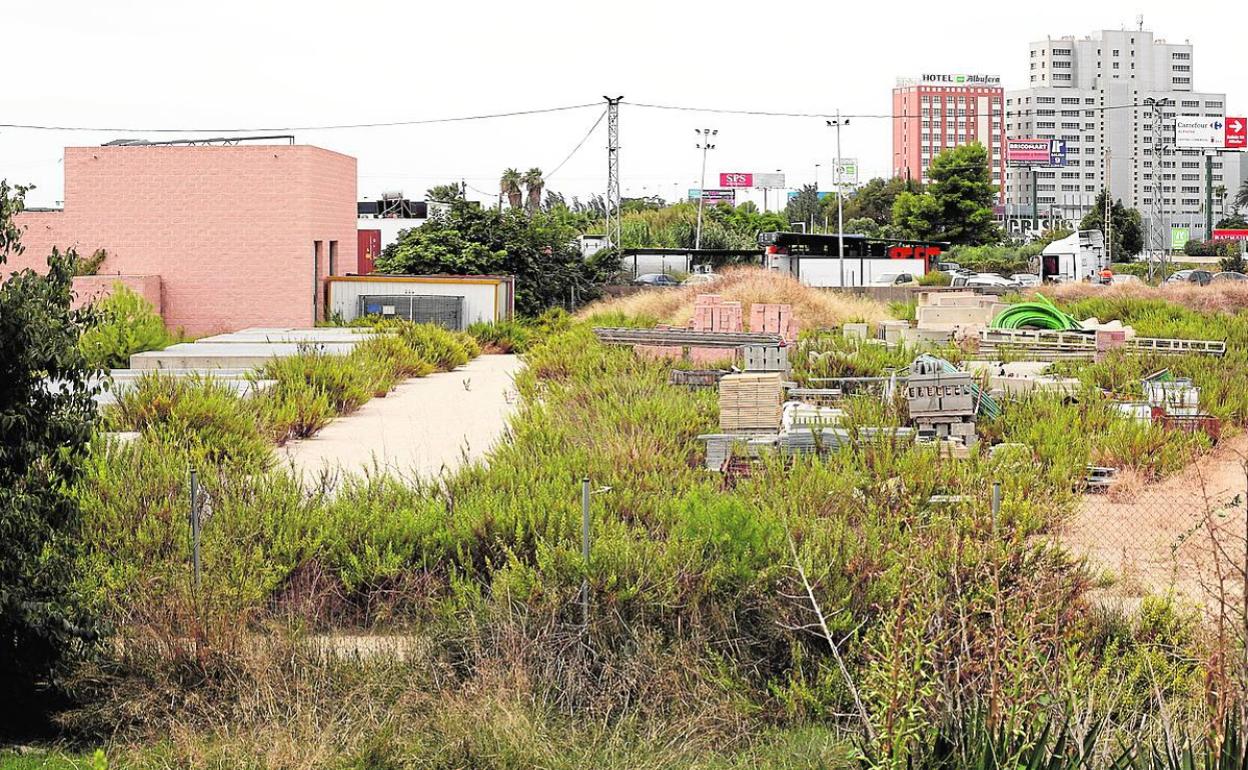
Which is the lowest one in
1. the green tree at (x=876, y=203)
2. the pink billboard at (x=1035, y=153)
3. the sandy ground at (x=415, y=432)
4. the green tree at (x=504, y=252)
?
the sandy ground at (x=415, y=432)

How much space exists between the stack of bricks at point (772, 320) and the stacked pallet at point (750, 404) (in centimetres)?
1369

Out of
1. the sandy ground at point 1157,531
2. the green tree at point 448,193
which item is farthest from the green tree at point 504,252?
the sandy ground at point 1157,531

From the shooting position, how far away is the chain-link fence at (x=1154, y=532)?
11.8 metres

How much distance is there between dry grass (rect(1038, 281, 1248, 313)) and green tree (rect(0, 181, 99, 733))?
119ft

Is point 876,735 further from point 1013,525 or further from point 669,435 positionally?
point 669,435

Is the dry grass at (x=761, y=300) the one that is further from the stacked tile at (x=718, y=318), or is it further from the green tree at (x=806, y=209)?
the green tree at (x=806, y=209)

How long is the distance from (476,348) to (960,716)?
1267 inches

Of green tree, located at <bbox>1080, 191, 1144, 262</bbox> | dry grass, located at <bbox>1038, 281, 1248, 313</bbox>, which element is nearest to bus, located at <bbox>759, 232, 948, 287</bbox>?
dry grass, located at <bbox>1038, 281, 1248, 313</bbox>

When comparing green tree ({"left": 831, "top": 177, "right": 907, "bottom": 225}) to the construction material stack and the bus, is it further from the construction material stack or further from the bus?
the construction material stack

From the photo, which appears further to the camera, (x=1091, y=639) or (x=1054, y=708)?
(x=1091, y=639)

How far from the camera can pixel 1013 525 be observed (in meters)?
12.1

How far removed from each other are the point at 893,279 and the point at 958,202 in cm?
2831

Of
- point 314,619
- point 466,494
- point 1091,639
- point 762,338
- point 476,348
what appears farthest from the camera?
point 476,348

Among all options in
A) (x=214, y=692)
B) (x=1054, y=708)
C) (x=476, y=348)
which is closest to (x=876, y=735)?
(x=1054, y=708)
